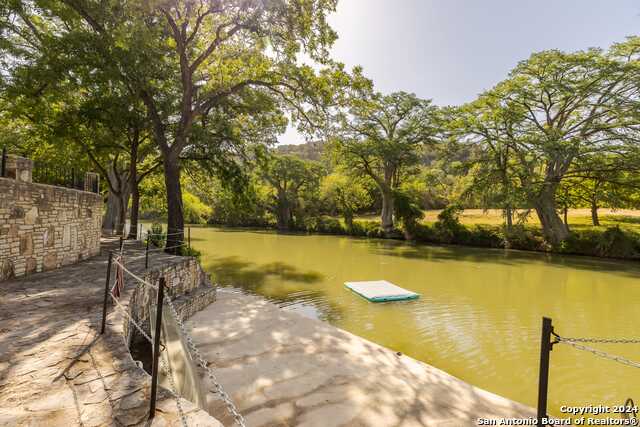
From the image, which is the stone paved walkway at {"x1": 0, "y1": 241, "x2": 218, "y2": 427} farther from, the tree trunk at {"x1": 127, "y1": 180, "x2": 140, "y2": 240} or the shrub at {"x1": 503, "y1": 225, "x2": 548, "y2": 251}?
the shrub at {"x1": 503, "y1": 225, "x2": 548, "y2": 251}

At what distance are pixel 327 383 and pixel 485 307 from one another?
7.30 metres

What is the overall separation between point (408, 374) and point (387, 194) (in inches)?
1014

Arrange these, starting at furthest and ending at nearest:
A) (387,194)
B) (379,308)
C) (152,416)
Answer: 1. (387,194)
2. (379,308)
3. (152,416)

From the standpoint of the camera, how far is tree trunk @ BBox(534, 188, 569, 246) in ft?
67.0

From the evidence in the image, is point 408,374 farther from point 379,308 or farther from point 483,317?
point 483,317

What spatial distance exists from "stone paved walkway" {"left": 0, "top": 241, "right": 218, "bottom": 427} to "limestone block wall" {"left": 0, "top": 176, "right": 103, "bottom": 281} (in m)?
1.62

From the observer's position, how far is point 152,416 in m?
2.36

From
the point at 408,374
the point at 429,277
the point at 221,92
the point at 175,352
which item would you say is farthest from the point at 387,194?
the point at 175,352

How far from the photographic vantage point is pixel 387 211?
30797 mm

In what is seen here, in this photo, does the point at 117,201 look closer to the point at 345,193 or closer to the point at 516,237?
the point at 345,193

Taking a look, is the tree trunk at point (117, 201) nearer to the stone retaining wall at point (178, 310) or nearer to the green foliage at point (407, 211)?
the stone retaining wall at point (178, 310)

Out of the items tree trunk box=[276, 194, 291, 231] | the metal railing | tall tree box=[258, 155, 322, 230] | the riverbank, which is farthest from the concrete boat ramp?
tree trunk box=[276, 194, 291, 231]

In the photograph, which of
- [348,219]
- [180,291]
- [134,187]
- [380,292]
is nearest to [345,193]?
[348,219]

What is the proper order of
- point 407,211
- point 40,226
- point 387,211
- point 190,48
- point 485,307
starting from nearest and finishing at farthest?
1. point 40,226
2. point 485,307
3. point 190,48
4. point 407,211
5. point 387,211
